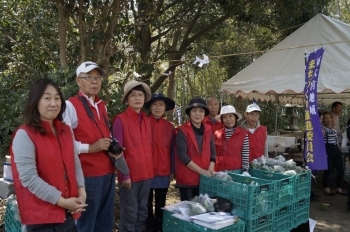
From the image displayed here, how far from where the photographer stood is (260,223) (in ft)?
10.3

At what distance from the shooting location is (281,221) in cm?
346

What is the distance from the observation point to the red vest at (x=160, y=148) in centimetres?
362

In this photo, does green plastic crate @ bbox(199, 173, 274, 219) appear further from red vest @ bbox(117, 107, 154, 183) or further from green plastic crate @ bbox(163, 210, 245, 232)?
red vest @ bbox(117, 107, 154, 183)

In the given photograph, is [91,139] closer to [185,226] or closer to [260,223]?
[185,226]

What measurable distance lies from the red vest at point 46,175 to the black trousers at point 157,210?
1.85m

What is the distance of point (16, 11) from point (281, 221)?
4.87 m

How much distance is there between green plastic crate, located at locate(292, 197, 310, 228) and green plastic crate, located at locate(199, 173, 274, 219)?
0.59 metres

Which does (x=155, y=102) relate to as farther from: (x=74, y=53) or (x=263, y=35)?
(x=263, y=35)

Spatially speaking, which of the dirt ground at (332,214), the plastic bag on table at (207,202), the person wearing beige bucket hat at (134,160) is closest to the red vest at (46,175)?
the person wearing beige bucket hat at (134,160)

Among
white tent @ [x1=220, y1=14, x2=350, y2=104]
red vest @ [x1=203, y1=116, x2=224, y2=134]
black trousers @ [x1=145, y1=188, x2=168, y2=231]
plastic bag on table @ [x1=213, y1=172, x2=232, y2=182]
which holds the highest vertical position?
white tent @ [x1=220, y1=14, x2=350, y2=104]

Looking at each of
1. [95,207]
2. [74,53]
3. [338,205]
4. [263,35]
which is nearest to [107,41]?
[74,53]

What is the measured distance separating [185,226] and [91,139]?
42.5 inches

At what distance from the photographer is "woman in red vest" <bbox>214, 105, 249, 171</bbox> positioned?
13.2ft

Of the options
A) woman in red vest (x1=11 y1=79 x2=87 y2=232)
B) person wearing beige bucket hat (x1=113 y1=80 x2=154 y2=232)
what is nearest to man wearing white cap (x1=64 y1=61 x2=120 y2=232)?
person wearing beige bucket hat (x1=113 y1=80 x2=154 y2=232)
